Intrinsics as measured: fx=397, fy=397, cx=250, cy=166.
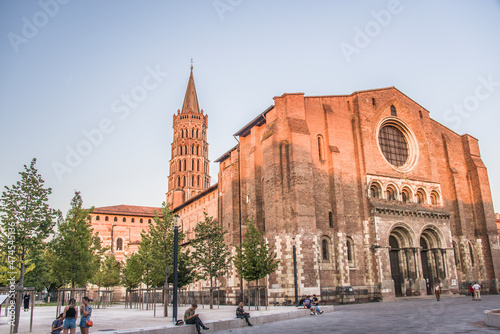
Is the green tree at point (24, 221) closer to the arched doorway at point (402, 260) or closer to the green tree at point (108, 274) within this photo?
the arched doorway at point (402, 260)

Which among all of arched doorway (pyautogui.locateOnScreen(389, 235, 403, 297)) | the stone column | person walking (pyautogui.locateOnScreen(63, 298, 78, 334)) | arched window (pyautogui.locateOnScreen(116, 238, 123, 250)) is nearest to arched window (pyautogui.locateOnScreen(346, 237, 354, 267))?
arched doorway (pyautogui.locateOnScreen(389, 235, 403, 297))

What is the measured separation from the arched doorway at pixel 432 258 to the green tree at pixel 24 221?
30393 millimetres

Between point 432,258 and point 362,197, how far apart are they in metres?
9.27

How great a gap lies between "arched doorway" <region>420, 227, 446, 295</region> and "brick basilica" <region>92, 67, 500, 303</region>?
9 centimetres

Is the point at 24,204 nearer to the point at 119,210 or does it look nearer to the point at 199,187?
the point at 119,210

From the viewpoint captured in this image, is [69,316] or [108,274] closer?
[69,316]

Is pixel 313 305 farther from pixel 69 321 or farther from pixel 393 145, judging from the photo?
pixel 393 145

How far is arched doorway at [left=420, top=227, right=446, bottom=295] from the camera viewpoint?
3516cm

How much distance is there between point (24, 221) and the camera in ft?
47.6

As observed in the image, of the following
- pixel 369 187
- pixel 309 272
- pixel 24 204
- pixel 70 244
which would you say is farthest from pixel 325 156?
pixel 24 204

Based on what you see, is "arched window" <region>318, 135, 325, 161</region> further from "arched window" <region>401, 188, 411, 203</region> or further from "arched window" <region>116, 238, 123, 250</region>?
"arched window" <region>116, 238, 123, 250</region>

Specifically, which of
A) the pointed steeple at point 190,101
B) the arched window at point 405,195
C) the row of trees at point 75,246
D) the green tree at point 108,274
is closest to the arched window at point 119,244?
the green tree at point 108,274

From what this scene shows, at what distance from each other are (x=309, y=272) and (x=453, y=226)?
18.4 metres

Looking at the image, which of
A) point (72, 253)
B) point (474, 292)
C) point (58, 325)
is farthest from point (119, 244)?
point (58, 325)
